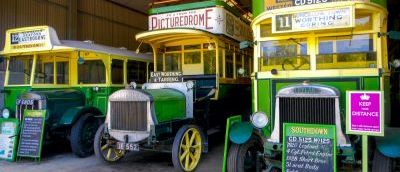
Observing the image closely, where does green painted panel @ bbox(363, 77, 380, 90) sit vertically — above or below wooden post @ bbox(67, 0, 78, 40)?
below

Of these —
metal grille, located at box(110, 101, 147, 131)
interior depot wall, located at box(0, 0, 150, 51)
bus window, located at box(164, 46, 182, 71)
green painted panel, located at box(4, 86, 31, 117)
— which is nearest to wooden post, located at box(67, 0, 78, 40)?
interior depot wall, located at box(0, 0, 150, 51)

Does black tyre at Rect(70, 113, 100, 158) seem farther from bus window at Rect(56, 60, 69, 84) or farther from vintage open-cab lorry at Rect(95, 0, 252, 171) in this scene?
bus window at Rect(56, 60, 69, 84)

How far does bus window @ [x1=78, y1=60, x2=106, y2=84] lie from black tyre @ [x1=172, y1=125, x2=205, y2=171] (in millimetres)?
2929

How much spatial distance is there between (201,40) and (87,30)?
677 centimetres

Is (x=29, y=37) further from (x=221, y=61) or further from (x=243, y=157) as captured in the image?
(x=243, y=157)

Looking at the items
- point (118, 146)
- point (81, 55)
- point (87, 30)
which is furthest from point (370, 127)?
point (87, 30)

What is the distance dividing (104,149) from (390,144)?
4634 millimetres

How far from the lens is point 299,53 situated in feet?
16.7

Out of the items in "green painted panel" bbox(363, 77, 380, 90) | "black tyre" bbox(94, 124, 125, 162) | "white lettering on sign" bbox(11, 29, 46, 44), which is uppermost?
"white lettering on sign" bbox(11, 29, 46, 44)

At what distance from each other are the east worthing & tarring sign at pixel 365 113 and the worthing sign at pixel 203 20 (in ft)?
13.9

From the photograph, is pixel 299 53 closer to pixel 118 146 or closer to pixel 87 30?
pixel 118 146

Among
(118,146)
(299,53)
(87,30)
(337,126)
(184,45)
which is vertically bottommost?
(118,146)

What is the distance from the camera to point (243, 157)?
5105mm

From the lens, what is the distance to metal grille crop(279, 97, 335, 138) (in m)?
4.43
